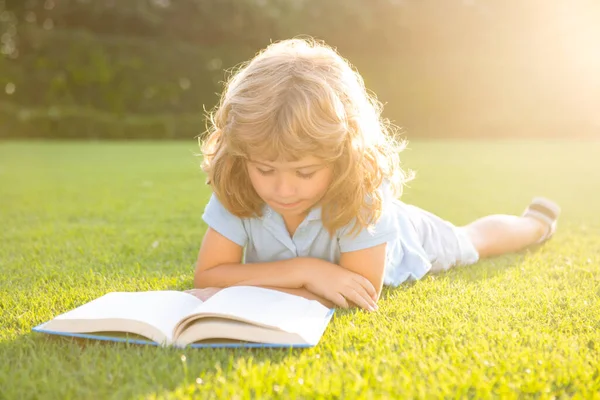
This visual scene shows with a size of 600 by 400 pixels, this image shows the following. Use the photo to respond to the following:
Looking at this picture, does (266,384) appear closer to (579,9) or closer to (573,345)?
(573,345)

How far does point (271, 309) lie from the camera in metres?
1.99

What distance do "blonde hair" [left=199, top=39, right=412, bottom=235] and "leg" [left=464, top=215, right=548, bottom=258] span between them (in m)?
1.03

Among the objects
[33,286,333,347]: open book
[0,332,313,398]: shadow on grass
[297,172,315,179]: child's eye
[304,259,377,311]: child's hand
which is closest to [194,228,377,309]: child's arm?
[304,259,377,311]: child's hand

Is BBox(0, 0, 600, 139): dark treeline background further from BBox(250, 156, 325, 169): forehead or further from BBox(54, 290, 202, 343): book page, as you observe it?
BBox(250, 156, 325, 169): forehead

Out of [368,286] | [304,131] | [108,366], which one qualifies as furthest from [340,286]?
[108,366]

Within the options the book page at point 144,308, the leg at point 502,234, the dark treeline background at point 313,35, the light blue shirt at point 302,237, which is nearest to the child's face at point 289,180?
the light blue shirt at point 302,237

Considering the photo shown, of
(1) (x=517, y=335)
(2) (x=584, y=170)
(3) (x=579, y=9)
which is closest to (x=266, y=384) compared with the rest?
(1) (x=517, y=335)

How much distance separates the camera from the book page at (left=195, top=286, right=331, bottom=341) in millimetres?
1858

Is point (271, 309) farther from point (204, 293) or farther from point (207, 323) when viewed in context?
point (204, 293)

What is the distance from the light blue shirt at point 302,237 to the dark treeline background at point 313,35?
19693 mm

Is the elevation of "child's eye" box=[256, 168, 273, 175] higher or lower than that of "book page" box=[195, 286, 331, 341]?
higher

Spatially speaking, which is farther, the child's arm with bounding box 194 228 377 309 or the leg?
the leg

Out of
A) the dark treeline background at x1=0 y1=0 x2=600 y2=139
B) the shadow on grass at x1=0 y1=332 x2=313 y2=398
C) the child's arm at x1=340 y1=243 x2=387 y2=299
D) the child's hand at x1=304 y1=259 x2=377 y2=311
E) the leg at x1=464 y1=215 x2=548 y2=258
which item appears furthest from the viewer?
the dark treeline background at x1=0 y1=0 x2=600 y2=139

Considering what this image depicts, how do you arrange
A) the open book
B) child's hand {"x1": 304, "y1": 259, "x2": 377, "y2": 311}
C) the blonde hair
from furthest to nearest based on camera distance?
child's hand {"x1": 304, "y1": 259, "x2": 377, "y2": 311}
the blonde hair
the open book
